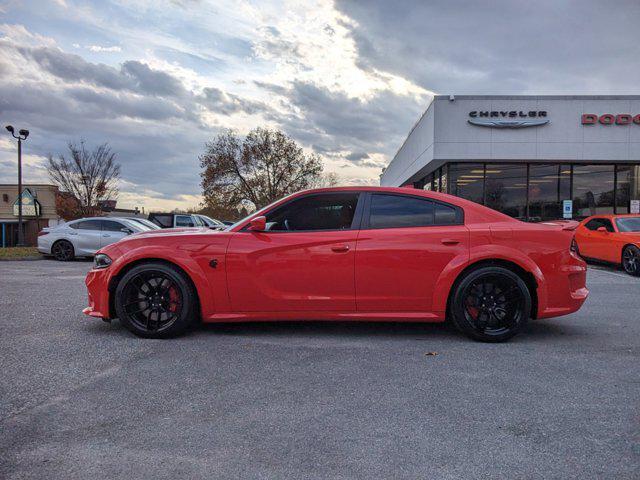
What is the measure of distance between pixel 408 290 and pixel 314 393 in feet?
5.45

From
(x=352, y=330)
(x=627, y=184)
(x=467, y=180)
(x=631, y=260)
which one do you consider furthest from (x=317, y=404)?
(x=627, y=184)

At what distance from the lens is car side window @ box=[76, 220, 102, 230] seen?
1398cm

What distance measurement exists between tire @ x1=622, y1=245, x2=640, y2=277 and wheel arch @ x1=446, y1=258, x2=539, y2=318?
7490 mm

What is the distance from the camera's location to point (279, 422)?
2570 mm

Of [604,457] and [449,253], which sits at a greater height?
[449,253]

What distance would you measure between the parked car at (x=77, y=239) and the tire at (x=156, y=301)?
998 cm

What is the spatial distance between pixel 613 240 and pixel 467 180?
1033cm

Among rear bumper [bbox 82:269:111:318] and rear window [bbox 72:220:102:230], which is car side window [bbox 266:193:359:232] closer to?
rear bumper [bbox 82:269:111:318]

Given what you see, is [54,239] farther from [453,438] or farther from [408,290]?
[453,438]

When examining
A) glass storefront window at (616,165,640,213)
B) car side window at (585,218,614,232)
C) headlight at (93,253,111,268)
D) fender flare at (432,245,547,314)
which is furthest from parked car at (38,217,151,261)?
glass storefront window at (616,165,640,213)

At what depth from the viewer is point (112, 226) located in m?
13.9

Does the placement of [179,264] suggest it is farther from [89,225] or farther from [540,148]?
[540,148]

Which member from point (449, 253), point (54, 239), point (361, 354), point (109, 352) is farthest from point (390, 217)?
point (54, 239)

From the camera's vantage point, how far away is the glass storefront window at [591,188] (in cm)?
2062
